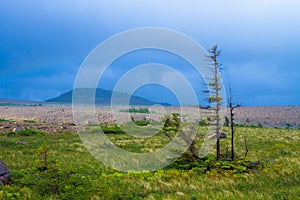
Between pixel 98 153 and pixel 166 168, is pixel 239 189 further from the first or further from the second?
pixel 98 153

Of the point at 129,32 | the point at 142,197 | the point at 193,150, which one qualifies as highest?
the point at 129,32

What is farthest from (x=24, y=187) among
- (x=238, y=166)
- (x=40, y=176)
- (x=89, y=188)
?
(x=238, y=166)

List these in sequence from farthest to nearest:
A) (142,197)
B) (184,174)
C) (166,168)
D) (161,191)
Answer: (166,168), (184,174), (161,191), (142,197)

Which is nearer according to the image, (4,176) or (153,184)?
(4,176)

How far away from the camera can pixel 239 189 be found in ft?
44.0

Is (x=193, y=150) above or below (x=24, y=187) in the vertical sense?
above

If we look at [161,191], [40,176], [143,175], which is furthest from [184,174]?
[40,176]

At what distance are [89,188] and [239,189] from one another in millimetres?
5985

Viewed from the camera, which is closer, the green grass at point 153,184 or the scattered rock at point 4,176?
the green grass at point 153,184

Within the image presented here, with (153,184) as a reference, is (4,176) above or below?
above

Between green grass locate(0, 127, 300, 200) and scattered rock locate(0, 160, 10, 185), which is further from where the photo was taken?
scattered rock locate(0, 160, 10, 185)

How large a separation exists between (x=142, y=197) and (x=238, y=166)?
6.57m

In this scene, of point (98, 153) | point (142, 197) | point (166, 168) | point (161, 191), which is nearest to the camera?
point (142, 197)

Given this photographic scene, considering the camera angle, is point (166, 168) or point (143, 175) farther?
point (166, 168)
